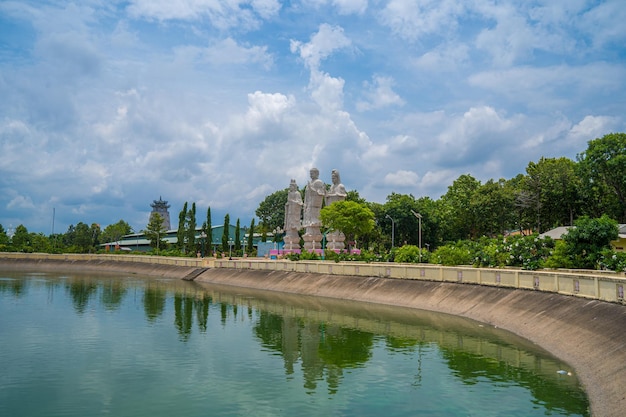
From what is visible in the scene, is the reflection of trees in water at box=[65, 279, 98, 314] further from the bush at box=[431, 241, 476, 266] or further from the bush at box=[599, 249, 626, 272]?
the bush at box=[599, 249, 626, 272]

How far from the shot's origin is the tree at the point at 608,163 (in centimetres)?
6391

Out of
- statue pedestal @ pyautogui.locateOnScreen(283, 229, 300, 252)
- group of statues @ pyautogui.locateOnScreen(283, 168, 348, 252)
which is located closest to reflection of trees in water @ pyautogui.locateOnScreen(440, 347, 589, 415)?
group of statues @ pyautogui.locateOnScreen(283, 168, 348, 252)

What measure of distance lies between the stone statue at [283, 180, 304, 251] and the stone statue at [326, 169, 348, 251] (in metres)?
6.92

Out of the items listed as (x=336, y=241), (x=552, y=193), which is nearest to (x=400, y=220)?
(x=336, y=241)

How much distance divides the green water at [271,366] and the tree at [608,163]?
39.5 m

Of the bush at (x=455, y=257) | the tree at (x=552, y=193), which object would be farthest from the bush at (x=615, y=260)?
the tree at (x=552, y=193)

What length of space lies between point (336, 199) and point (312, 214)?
176 inches

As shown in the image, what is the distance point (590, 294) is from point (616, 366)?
8.22m

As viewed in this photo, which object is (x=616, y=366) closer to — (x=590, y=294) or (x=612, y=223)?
(x=590, y=294)

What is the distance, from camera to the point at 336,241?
78.6m

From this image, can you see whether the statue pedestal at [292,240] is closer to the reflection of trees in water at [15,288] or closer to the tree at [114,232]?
the reflection of trees in water at [15,288]

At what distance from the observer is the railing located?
24.8 meters

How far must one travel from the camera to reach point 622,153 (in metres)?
64.8

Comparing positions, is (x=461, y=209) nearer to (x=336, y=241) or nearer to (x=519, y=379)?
(x=336, y=241)
